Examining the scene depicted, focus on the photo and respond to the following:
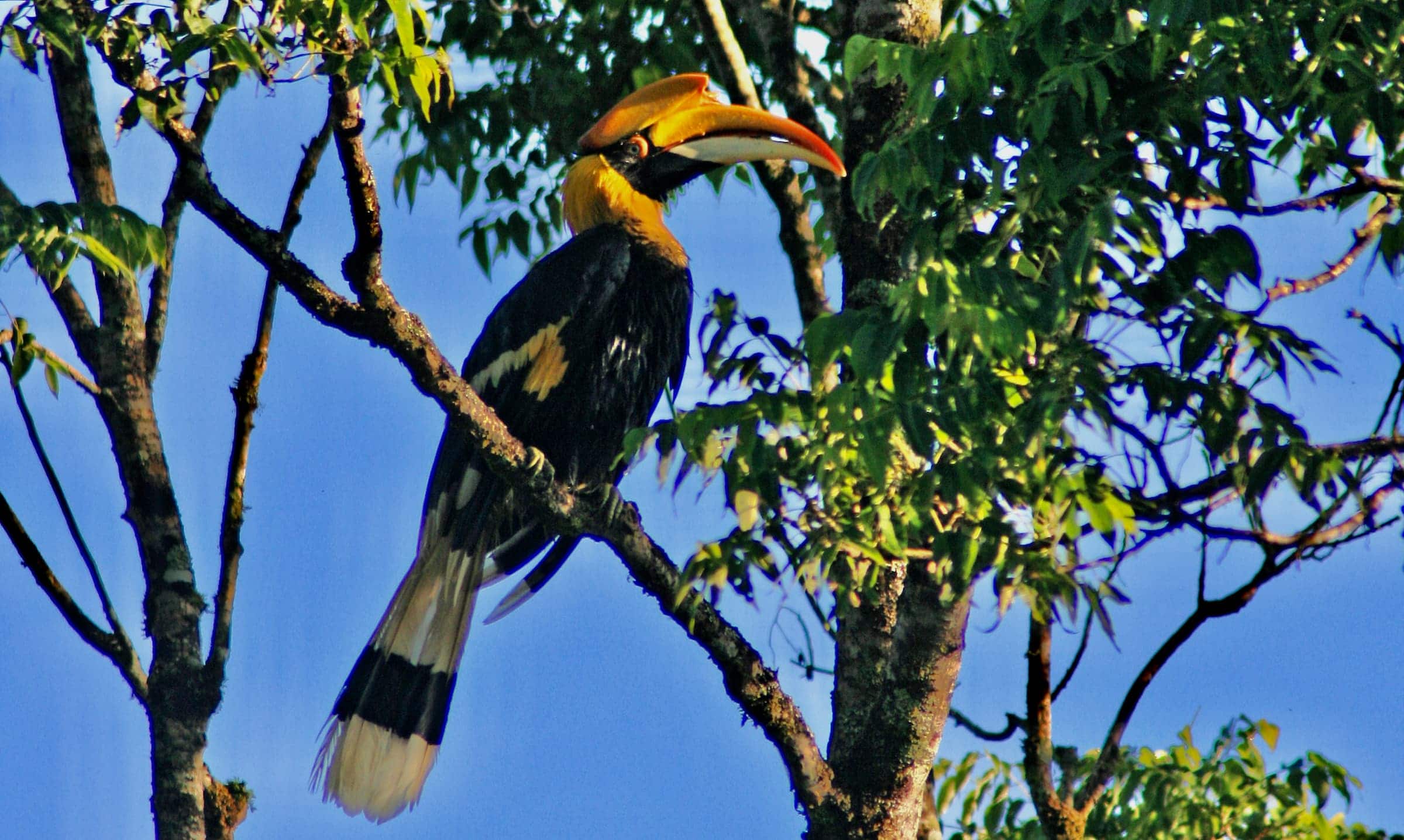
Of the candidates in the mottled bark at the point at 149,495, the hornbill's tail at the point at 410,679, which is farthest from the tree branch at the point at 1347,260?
the mottled bark at the point at 149,495

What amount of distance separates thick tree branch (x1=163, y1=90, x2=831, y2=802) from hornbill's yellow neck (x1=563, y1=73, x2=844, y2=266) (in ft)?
3.81

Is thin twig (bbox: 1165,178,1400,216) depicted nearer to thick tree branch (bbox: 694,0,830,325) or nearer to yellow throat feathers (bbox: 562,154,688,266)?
thick tree branch (bbox: 694,0,830,325)

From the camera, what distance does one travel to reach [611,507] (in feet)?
8.56

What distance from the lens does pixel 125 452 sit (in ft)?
9.51

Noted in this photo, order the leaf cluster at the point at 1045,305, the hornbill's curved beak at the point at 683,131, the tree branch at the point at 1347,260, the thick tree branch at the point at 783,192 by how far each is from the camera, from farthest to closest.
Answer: the hornbill's curved beak at the point at 683,131 < the thick tree branch at the point at 783,192 < the tree branch at the point at 1347,260 < the leaf cluster at the point at 1045,305

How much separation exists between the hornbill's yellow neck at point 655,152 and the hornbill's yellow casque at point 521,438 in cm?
2

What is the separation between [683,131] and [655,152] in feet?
0.41

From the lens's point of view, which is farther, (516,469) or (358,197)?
(516,469)

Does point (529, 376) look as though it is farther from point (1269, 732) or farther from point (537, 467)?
point (1269, 732)

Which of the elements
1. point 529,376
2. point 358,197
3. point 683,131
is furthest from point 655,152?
point 358,197

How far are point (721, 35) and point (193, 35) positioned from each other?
5.40ft

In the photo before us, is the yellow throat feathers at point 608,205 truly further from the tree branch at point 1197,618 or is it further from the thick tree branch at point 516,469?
the tree branch at point 1197,618

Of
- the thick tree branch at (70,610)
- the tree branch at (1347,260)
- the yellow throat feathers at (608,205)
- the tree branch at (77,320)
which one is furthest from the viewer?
the yellow throat feathers at (608,205)

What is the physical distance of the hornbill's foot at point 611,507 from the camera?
96.3 inches
